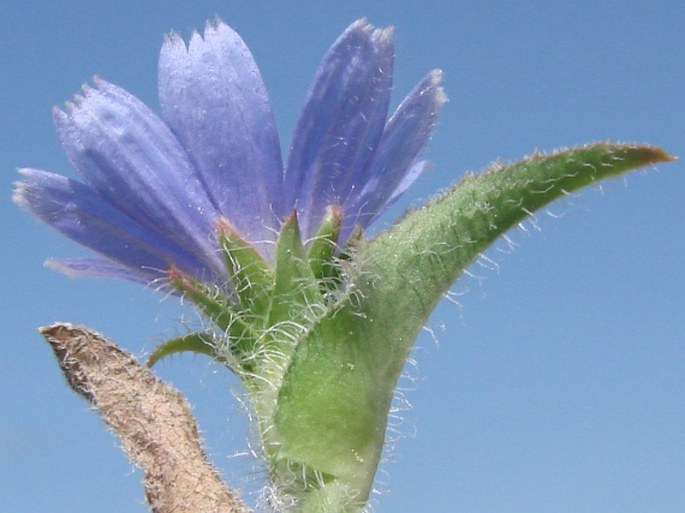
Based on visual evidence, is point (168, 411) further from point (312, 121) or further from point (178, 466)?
point (312, 121)

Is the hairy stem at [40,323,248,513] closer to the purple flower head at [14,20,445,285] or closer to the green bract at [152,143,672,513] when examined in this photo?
the green bract at [152,143,672,513]

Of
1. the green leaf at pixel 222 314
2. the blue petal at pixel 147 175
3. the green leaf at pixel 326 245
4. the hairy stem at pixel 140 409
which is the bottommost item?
the hairy stem at pixel 140 409

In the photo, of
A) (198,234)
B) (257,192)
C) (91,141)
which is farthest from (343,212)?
(91,141)

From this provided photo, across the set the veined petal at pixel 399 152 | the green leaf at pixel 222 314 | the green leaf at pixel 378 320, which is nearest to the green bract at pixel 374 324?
the green leaf at pixel 378 320

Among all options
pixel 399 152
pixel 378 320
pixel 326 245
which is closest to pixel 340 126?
pixel 399 152

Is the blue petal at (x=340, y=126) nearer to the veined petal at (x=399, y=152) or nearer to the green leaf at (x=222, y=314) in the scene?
the veined petal at (x=399, y=152)

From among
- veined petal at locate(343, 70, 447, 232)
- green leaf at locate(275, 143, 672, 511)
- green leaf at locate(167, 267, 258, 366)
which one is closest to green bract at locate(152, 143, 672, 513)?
green leaf at locate(275, 143, 672, 511)

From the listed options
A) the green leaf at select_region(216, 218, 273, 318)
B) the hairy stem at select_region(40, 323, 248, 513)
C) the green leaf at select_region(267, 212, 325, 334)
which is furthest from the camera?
the green leaf at select_region(216, 218, 273, 318)
